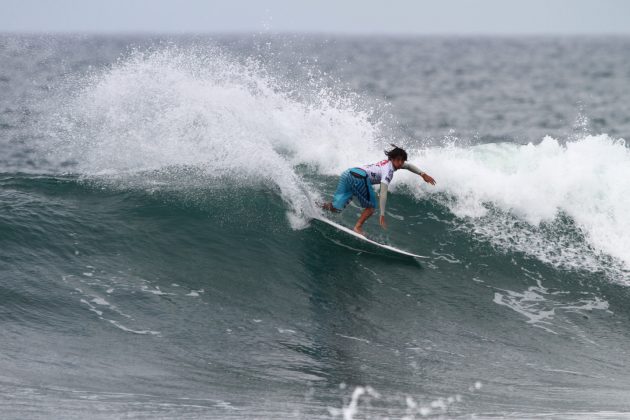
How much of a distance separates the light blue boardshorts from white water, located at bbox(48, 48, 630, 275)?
80 centimetres

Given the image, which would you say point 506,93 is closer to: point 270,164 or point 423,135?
point 423,135

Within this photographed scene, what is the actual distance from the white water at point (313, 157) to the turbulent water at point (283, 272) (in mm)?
46

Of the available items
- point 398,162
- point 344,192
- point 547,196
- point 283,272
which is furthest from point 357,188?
point 547,196

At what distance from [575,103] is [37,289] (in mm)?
38964

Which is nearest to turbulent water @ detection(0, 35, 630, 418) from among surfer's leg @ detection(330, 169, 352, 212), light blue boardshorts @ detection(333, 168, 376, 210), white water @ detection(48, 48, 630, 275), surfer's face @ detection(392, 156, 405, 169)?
white water @ detection(48, 48, 630, 275)

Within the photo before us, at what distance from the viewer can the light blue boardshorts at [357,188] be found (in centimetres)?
1121

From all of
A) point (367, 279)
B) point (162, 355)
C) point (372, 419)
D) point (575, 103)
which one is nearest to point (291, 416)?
point (372, 419)

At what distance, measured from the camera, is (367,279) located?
410 inches

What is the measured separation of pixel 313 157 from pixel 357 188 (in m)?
4.10

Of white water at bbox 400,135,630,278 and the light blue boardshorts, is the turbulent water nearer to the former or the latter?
white water at bbox 400,135,630,278

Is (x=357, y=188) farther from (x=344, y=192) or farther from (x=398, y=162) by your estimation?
(x=398, y=162)

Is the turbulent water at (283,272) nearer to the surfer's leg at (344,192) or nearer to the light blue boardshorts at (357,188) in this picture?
the surfer's leg at (344,192)

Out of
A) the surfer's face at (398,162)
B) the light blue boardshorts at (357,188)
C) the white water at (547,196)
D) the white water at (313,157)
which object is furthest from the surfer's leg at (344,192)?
the white water at (547,196)

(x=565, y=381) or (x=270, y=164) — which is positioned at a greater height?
(x=270, y=164)
